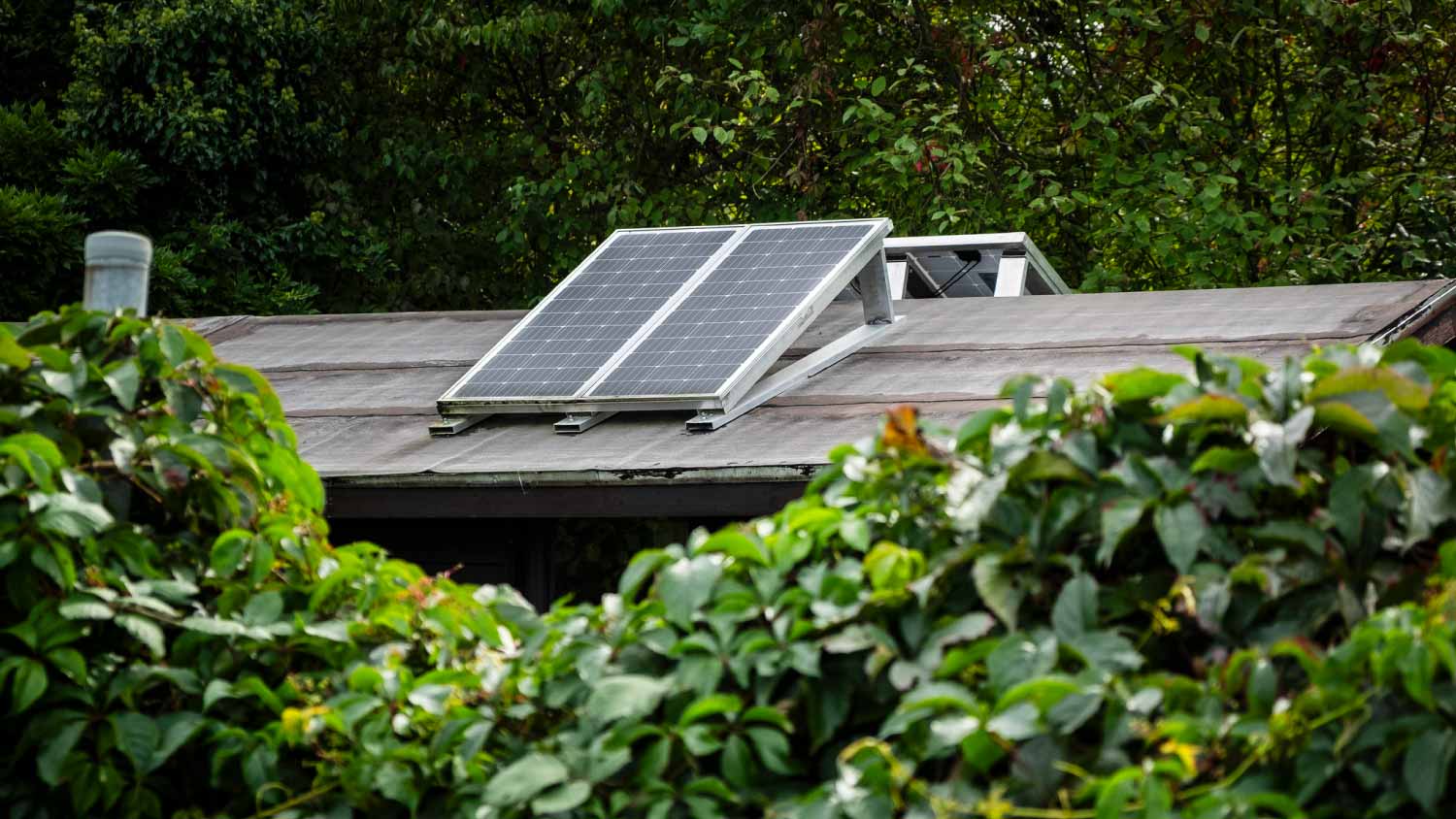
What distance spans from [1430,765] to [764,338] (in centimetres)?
491

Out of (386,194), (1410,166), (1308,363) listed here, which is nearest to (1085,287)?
(1410,166)

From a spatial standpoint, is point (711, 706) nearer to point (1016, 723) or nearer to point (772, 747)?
point (772, 747)

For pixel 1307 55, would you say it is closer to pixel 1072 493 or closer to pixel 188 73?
pixel 188 73

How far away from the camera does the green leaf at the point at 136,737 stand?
2.98 meters

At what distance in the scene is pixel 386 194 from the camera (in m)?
18.6

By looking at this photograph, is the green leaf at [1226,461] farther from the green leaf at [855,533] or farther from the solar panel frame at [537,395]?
the solar panel frame at [537,395]

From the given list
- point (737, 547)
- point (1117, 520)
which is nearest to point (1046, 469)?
point (1117, 520)

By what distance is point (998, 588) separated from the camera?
2.62 m

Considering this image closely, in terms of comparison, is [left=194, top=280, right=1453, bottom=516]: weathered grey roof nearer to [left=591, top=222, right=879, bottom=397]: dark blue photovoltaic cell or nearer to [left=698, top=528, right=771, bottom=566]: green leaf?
[left=591, top=222, right=879, bottom=397]: dark blue photovoltaic cell

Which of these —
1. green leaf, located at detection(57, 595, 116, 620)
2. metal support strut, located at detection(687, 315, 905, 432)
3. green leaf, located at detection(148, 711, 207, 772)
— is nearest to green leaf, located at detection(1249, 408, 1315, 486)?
green leaf, located at detection(148, 711, 207, 772)

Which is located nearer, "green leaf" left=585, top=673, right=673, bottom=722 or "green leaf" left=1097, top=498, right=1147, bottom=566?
"green leaf" left=1097, top=498, right=1147, bottom=566

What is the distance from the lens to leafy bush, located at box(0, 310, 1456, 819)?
7.90ft

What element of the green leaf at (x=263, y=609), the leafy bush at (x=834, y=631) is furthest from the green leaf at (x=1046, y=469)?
the green leaf at (x=263, y=609)

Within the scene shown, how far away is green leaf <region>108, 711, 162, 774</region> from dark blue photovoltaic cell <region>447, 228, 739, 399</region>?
385 centimetres
